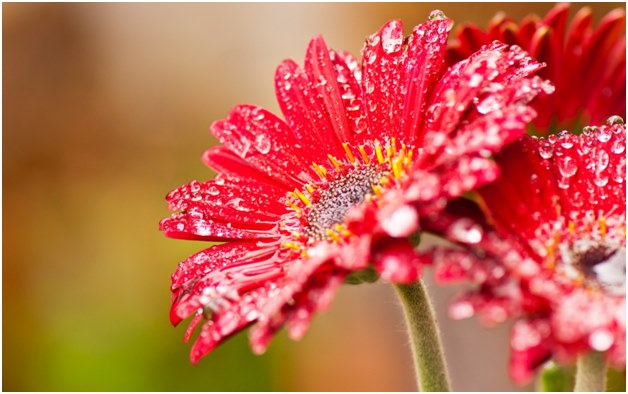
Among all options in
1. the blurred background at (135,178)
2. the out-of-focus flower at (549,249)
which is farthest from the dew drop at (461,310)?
the blurred background at (135,178)

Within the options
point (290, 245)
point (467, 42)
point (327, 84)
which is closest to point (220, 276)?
point (290, 245)

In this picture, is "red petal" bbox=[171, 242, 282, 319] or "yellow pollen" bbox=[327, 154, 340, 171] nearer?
"red petal" bbox=[171, 242, 282, 319]

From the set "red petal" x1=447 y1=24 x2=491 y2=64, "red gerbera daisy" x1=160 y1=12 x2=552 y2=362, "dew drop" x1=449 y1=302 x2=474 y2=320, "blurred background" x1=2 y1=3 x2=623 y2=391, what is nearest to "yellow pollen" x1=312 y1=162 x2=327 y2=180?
"red gerbera daisy" x1=160 y1=12 x2=552 y2=362

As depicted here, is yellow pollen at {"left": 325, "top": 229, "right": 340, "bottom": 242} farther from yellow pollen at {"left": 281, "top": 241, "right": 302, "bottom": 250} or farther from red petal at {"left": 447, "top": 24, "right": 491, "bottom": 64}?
red petal at {"left": 447, "top": 24, "right": 491, "bottom": 64}

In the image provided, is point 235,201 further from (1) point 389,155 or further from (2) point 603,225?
(2) point 603,225

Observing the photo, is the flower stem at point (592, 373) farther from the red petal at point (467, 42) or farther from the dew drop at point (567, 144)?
the red petal at point (467, 42)
